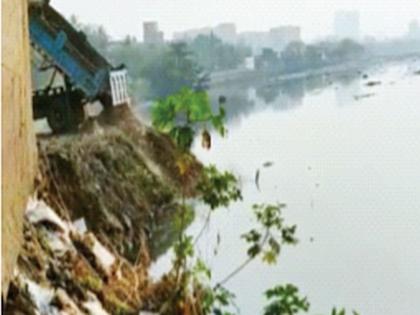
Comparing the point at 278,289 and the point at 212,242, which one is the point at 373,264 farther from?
the point at 278,289

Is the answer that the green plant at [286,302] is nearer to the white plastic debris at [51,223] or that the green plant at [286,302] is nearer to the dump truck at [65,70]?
the white plastic debris at [51,223]

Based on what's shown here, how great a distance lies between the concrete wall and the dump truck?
336 centimetres

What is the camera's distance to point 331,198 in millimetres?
8570

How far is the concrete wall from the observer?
1.79m

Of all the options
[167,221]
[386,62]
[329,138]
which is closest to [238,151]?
[329,138]

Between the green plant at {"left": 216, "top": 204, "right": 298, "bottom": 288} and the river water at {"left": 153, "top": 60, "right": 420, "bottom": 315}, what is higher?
the green plant at {"left": 216, "top": 204, "right": 298, "bottom": 288}

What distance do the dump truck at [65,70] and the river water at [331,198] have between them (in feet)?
2.88

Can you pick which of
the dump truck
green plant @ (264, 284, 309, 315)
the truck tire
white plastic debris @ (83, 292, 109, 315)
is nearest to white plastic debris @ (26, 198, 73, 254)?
white plastic debris @ (83, 292, 109, 315)

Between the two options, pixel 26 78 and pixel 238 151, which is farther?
pixel 238 151

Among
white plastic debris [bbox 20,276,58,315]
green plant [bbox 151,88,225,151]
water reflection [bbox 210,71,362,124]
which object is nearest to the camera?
white plastic debris [bbox 20,276,58,315]

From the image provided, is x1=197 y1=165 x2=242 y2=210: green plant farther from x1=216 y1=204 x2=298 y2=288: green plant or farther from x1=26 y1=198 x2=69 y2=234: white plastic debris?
x1=26 y1=198 x2=69 y2=234: white plastic debris

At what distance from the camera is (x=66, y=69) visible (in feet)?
20.2

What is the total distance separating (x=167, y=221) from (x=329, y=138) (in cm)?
687

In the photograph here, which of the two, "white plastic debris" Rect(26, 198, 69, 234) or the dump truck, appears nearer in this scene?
"white plastic debris" Rect(26, 198, 69, 234)
